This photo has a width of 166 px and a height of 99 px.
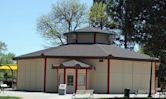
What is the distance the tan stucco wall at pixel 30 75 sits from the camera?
53.0m

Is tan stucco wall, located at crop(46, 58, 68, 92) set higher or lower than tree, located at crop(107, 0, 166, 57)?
lower

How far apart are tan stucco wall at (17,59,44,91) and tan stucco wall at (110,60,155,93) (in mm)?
7624

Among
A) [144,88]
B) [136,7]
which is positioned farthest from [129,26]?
[144,88]

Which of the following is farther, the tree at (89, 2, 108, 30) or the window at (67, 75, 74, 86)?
the tree at (89, 2, 108, 30)

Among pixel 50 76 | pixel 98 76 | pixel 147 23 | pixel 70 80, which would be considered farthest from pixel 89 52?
pixel 147 23

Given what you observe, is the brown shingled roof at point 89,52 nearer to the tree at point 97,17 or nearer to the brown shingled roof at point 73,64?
the brown shingled roof at point 73,64

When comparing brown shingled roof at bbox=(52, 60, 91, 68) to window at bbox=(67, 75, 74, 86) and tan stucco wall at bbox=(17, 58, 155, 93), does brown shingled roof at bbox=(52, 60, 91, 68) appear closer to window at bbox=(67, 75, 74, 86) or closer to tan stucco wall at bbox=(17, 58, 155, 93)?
tan stucco wall at bbox=(17, 58, 155, 93)

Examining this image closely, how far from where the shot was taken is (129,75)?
53.3m

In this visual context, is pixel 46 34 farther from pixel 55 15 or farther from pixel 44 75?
pixel 44 75

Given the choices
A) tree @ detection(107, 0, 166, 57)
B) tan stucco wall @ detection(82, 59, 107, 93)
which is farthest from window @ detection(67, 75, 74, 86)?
tree @ detection(107, 0, 166, 57)

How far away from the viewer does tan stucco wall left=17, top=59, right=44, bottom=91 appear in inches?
2088

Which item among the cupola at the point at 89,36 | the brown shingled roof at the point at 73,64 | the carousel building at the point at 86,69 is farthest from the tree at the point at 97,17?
the brown shingled roof at the point at 73,64

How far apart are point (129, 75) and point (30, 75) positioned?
10.8m

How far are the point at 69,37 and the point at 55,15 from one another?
86.6 ft
